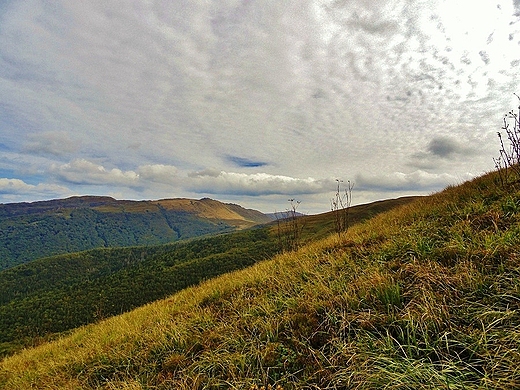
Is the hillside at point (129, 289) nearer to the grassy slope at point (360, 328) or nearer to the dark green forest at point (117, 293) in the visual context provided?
the dark green forest at point (117, 293)

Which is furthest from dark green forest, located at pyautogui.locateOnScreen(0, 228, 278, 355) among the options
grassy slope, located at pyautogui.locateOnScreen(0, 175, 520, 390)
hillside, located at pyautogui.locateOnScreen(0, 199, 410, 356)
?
grassy slope, located at pyautogui.locateOnScreen(0, 175, 520, 390)

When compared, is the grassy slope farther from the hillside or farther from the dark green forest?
the hillside

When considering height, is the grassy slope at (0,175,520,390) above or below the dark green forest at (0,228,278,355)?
above

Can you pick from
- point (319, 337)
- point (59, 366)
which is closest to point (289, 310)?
point (319, 337)

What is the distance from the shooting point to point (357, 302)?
391cm

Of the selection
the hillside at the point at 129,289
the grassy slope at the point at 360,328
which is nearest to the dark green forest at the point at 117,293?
the hillside at the point at 129,289

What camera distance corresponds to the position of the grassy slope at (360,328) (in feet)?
8.62

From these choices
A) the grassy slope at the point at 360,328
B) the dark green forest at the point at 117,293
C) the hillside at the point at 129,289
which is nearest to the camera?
the grassy slope at the point at 360,328

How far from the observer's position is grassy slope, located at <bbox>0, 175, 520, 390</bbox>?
2.63m

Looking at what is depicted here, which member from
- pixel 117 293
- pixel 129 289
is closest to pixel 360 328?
pixel 117 293

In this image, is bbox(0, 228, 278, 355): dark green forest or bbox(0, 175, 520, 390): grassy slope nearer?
bbox(0, 175, 520, 390): grassy slope

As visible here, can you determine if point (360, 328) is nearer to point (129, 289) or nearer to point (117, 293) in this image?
point (117, 293)

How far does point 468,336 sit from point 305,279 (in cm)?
335

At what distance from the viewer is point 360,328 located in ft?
11.1
